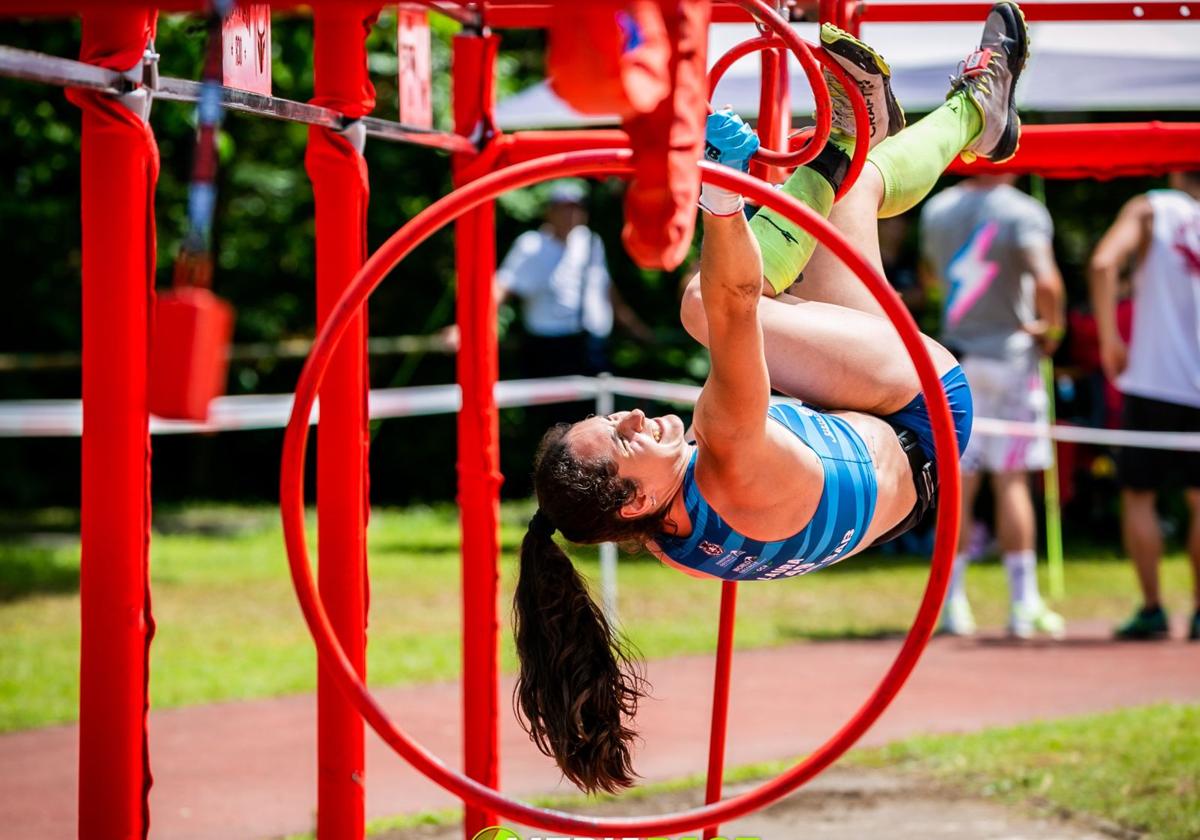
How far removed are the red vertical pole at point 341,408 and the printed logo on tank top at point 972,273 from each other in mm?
4129

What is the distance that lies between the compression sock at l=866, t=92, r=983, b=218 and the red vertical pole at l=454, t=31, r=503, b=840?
109 cm

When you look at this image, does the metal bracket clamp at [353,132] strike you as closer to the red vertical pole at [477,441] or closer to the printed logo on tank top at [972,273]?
the red vertical pole at [477,441]

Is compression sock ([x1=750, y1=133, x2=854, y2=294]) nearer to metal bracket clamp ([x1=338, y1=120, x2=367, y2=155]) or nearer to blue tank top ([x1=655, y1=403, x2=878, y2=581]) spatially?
blue tank top ([x1=655, y1=403, x2=878, y2=581])

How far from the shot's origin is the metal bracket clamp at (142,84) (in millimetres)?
2322

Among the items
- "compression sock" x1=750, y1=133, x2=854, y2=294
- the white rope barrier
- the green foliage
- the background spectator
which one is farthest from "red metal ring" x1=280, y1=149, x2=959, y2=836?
the green foliage

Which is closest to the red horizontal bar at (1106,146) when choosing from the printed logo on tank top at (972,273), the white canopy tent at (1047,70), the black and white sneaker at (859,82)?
the black and white sneaker at (859,82)

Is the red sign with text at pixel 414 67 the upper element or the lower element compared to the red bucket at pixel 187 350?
upper

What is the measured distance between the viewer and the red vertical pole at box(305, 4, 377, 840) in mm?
3078

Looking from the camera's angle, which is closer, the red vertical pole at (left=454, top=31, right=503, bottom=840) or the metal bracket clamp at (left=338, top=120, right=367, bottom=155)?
the metal bracket clamp at (left=338, top=120, right=367, bottom=155)

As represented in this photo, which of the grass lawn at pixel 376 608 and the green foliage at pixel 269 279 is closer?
the grass lawn at pixel 376 608

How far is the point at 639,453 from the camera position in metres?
2.81

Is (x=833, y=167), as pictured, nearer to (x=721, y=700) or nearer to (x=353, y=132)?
(x=353, y=132)

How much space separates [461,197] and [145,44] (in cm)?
71

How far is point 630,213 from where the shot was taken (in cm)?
176
